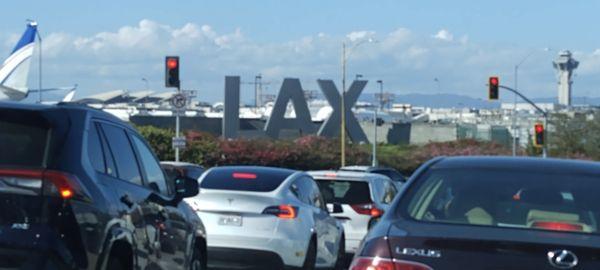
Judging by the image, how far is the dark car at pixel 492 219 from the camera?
19.1 feet

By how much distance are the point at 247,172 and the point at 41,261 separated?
7.48 m

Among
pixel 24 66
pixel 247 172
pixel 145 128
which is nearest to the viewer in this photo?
pixel 247 172

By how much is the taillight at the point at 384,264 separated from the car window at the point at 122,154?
9.22ft

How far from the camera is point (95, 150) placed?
312 inches

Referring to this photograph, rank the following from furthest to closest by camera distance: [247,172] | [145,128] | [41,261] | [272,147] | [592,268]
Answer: [272,147] → [145,128] → [247,172] → [41,261] → [592,268]

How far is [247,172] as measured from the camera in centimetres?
1429

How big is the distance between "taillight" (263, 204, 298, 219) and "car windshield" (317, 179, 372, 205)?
13.3 feet

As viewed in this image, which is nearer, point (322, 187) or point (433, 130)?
point (322, 187)

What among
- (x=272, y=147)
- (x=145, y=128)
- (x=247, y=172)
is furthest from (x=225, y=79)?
(x=247, y=172)

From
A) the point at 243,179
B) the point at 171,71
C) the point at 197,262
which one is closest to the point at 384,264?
the point at 197,262

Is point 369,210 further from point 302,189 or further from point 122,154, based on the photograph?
point 122,154

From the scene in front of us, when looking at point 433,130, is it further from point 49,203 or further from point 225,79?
point 49,203

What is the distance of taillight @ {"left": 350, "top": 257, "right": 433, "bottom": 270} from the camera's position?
5895 millimetres

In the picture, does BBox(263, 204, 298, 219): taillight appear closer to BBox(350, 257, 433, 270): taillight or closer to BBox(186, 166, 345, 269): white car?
BBox(186, 166, 345, 269): white car
